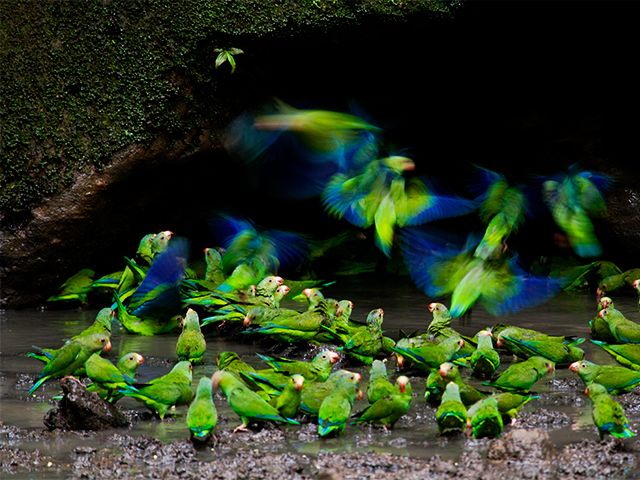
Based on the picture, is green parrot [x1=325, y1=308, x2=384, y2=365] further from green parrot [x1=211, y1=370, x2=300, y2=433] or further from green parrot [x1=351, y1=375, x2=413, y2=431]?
green parrot [x1=211, y1=370, x2=300, y2=433]

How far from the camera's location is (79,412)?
16.7ft

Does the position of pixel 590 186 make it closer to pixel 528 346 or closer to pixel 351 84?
pixel 351 84

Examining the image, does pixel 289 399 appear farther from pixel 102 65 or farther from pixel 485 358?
pixel 102 65

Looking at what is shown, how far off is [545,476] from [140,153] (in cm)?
487

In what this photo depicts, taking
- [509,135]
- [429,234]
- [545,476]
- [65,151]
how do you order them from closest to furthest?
[545,476] → [65,151] → [429,234] → [509,135]

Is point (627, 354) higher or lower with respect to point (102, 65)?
lower

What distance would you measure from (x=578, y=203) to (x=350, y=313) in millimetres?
2586

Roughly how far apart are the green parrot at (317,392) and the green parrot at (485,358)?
1.05 m

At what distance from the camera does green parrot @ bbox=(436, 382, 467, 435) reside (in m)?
4.91

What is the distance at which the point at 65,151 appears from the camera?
8.27 meters

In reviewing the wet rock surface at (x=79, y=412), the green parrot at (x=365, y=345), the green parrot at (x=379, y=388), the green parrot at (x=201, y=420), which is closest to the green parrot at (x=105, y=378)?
the wet rock surface at (x=79, y=412)

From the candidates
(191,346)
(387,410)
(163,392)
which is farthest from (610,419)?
(191,346)

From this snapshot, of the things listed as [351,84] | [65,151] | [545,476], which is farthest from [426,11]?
[545,476]

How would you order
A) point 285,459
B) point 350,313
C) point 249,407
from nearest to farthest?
1. point 285,459
2. point 249,407
3. point 350,313
